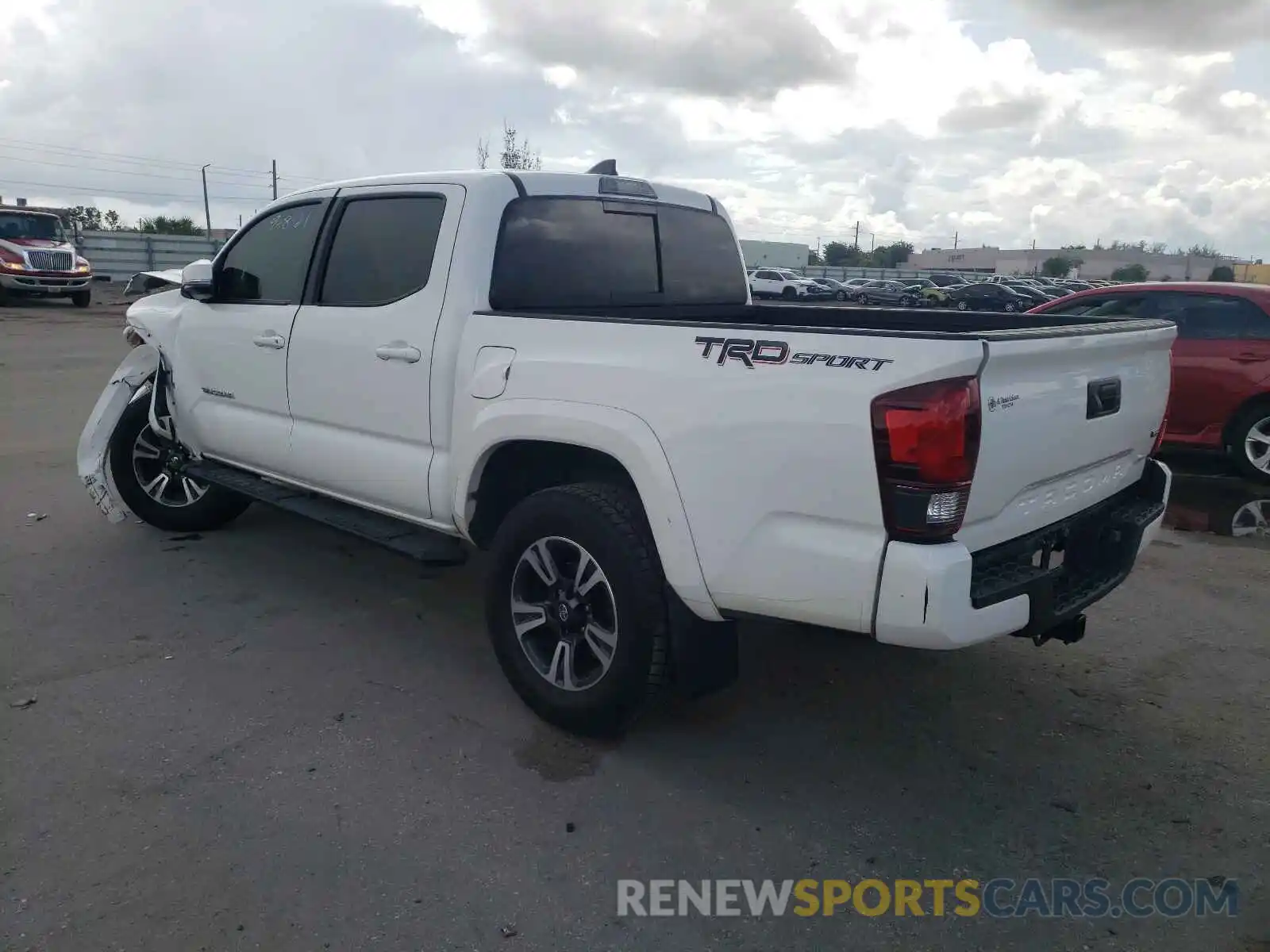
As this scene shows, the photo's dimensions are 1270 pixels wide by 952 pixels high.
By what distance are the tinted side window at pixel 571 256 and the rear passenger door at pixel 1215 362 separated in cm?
557

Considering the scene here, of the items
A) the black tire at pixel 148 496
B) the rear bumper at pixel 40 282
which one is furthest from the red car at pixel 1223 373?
the rear bumper at pixel 40 282

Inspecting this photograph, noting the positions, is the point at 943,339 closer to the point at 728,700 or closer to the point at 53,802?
the point at 728,700

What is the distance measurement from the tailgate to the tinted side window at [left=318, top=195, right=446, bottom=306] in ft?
7.76

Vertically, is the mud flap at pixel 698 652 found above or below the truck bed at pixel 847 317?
below

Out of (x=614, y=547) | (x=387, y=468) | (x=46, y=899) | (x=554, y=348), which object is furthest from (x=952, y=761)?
(x=46, y=899)

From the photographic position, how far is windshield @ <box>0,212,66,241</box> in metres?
24.0

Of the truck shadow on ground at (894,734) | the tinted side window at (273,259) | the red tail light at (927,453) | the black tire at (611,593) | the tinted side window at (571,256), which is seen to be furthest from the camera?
the tinted side window at (273,259)

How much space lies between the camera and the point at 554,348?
Result: 3484 millimetres

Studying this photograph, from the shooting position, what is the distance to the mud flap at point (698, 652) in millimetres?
3277

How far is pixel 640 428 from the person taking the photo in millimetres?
3184

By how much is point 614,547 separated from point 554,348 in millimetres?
757

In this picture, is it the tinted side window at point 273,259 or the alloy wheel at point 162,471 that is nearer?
the tinted side window at point 273,259

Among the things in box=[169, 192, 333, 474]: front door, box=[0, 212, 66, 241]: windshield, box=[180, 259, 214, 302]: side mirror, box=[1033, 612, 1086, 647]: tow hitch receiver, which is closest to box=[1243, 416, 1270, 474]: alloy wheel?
box=[1033, 612, 1086, 647]: tow hitch receiver

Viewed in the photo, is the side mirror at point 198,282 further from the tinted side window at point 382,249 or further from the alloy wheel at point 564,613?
the alloy wheel at point 564,613
